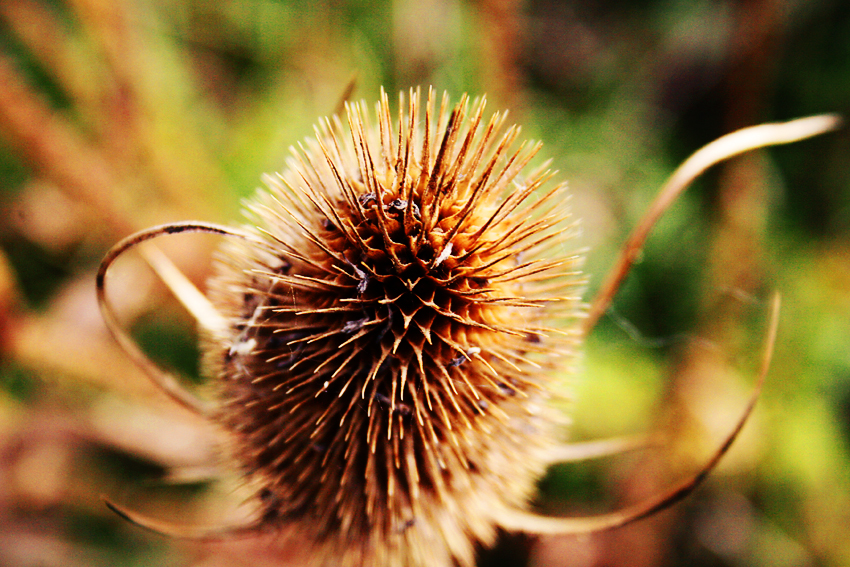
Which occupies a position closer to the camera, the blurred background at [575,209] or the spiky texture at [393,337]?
the spiky texture at [393,337]

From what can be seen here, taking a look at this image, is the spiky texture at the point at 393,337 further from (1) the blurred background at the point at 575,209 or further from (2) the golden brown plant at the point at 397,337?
(1) the blurred background at the point at 575,209

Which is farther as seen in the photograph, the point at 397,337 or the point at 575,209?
the point at 575,209

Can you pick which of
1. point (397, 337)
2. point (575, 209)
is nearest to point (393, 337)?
point (397, 337)

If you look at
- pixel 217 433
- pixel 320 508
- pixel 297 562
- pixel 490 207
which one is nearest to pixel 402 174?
pixel 490 207

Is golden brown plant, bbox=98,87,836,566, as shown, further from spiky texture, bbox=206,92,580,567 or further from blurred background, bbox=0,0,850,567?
blurred background, bbox=0,0,850,567

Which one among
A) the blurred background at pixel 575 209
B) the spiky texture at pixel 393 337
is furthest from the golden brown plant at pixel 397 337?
the blurred background at pixel 575 209

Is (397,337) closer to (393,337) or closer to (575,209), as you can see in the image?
(393,337)
